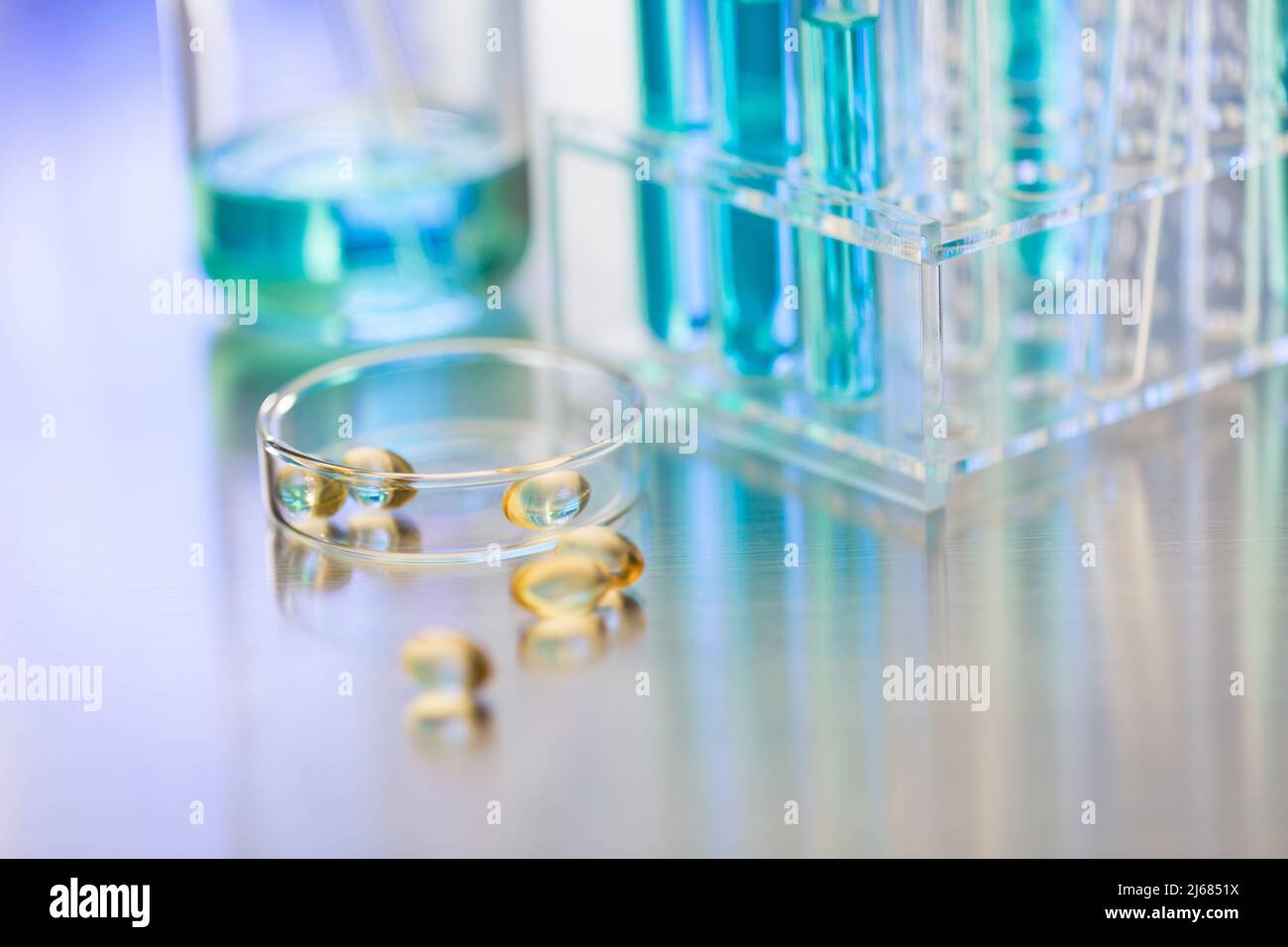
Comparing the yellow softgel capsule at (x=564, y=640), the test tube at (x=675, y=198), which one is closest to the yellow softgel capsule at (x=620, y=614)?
the yellow softgel capsule at (x=564, y=640)

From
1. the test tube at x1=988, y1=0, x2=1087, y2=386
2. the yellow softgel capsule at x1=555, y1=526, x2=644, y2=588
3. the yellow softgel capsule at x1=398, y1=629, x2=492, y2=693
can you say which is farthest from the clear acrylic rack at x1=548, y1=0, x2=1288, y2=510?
the yellow softgel capsule at x1=398, y1=629, x2=492, y2=693

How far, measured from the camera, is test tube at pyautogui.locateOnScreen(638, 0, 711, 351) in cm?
103

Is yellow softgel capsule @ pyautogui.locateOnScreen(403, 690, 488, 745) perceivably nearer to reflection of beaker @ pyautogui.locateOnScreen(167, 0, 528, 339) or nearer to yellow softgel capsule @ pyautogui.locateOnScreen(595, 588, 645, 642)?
yellow softgel capsule @ pyautogui.locateOnScreen(595, 588, 645, 642)

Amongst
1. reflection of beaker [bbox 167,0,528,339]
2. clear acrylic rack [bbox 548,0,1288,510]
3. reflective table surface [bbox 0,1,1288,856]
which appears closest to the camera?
reflective table surface [bbox 0,1,1288,856]

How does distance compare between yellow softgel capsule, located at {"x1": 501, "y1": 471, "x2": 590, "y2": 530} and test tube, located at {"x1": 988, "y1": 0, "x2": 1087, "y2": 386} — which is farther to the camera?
test tube, located at {"x1": 988, "y1": 0, "x2": 1087, "y2": 386}

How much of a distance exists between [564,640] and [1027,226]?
0.29 m

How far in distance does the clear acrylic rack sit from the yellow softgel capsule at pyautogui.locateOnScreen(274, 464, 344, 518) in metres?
0.22

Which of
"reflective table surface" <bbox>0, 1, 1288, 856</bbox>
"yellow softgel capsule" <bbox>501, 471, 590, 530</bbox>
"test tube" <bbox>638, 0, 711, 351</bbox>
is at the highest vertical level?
"test tube" <bbox>638, 0, 711, 351</bbox>

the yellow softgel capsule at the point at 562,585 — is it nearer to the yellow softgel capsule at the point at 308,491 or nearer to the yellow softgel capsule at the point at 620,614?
the yellow softgel capsule at the point at 620,614

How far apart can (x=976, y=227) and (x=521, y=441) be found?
0.92ft

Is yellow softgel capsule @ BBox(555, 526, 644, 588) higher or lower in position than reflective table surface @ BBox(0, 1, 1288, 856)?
higher

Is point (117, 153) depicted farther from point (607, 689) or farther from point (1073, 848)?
point (1073, 848)

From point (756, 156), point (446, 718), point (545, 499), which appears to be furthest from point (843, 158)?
point (446, 718)
